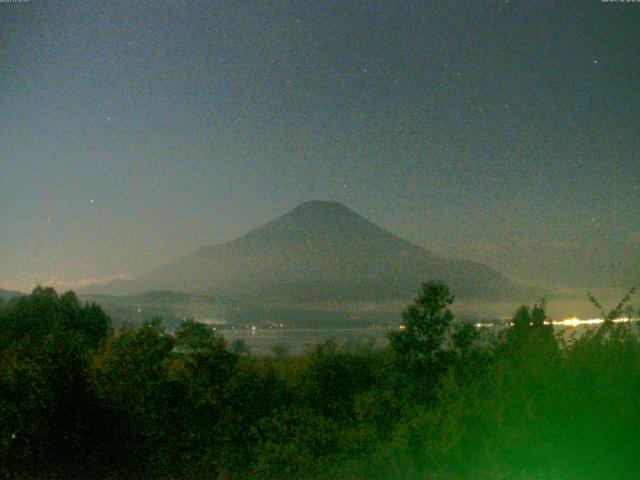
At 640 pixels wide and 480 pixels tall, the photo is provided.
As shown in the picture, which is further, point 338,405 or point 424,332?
point 338,405

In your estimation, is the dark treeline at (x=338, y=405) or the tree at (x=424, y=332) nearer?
the dark treeline at (x=338, y=405)

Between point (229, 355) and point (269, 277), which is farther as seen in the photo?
point (269, 277)

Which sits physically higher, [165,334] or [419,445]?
[165,334]

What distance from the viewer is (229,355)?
Result: 45.1 ft

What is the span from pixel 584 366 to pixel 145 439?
806 cm

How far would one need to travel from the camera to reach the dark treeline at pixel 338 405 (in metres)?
7.39

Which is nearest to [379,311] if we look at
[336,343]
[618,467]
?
[336,343]

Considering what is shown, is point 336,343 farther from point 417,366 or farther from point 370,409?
point 370,409

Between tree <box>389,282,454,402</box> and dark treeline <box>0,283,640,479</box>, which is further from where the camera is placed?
tree <box>389,282,454,402</box>

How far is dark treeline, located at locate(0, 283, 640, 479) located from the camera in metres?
7.39

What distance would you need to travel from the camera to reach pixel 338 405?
13906 millimetres

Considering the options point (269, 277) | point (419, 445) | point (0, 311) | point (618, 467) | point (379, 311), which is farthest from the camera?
point (269, 277)

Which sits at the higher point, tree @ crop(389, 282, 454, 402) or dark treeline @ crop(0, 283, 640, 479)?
tree @ crop(389, 282, 454, 402)

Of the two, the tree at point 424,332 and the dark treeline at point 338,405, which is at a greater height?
the tree at point 424,332
